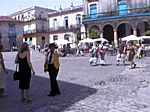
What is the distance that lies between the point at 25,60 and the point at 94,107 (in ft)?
7.20

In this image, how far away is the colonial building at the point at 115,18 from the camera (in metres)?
39.3

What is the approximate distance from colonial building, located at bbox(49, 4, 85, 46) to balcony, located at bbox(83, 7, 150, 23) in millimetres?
7606

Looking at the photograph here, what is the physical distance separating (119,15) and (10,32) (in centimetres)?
2965

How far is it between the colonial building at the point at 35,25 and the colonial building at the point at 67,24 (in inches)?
246

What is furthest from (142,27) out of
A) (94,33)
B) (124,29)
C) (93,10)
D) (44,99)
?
(44,99)

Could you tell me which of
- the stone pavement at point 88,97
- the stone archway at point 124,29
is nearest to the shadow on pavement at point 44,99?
the stone pavement at point 88,97

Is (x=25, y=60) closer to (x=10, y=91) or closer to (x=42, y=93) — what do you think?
(x=42, y=93)

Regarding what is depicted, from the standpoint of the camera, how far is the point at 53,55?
30.4ft

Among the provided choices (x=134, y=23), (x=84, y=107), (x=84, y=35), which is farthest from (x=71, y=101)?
(x=84, y=35)

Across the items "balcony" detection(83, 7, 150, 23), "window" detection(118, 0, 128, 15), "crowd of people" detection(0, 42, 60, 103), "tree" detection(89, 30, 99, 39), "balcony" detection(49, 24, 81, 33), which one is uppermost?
"window" detection(118, 0, 128, 15)

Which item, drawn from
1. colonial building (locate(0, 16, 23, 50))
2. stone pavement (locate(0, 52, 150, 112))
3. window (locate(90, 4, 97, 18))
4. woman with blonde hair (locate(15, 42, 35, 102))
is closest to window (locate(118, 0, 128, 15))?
window (locate(90, 4, 97, 18))

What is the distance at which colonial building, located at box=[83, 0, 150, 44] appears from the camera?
3928 centimetres

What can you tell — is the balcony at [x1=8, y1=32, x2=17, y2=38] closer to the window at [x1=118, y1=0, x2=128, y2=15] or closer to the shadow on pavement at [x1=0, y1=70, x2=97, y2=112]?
the window at [x1=118, y1=0, x2=128, y2=15]

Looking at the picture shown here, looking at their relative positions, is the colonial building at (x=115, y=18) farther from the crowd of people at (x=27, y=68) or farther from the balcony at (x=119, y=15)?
the crowd of people at (x=27, y=68)
